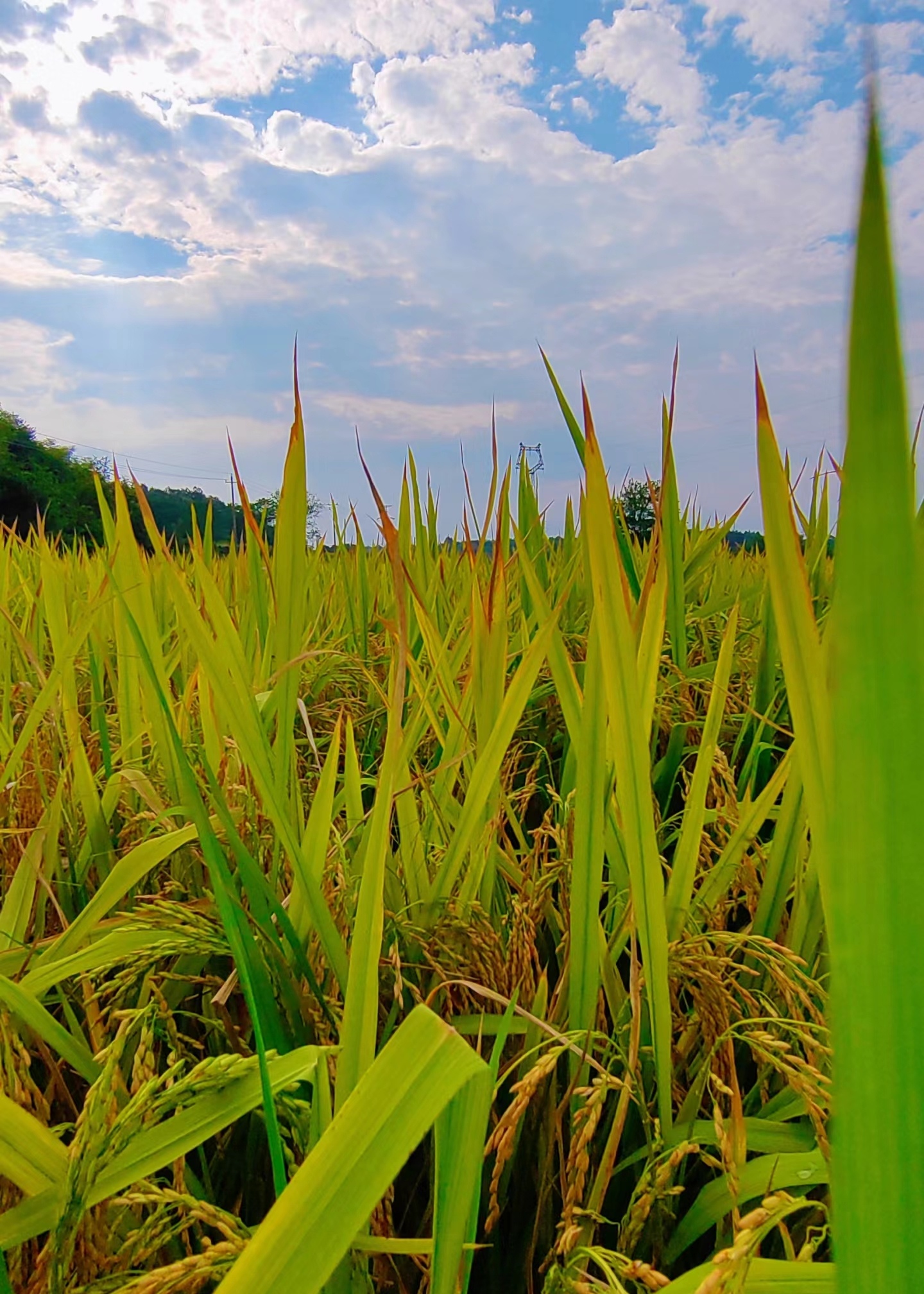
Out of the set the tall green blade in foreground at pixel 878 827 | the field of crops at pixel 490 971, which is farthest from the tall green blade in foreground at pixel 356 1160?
the tall green blade in foreground at pixel 878 827

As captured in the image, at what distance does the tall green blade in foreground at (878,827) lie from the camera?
0.14 metres

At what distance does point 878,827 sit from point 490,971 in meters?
0.43

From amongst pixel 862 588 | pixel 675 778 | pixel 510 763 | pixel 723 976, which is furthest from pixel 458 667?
pixel 862 588

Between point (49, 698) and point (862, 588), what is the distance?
0.76 m

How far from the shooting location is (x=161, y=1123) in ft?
1.24

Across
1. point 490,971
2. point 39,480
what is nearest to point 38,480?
point 39,480

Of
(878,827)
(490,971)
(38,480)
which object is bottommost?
(490,971)

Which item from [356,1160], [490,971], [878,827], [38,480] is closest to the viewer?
[878,827]

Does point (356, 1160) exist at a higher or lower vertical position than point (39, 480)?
lower

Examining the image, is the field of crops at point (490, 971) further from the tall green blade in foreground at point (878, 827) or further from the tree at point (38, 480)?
the tree at point (38, 480)

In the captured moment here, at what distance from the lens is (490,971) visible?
1.75 feet

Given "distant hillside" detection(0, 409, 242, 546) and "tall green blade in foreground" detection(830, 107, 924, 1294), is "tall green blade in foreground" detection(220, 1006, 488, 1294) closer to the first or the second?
"tall green blade in foreground" detection(830, 107, 924, 1294)

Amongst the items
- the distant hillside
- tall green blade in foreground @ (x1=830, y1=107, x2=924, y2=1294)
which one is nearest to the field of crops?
tall green blade in foreground @ (x1=830, y1=107, x2=924, y2=1294)

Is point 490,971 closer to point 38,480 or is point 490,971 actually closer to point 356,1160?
point 356,1160
